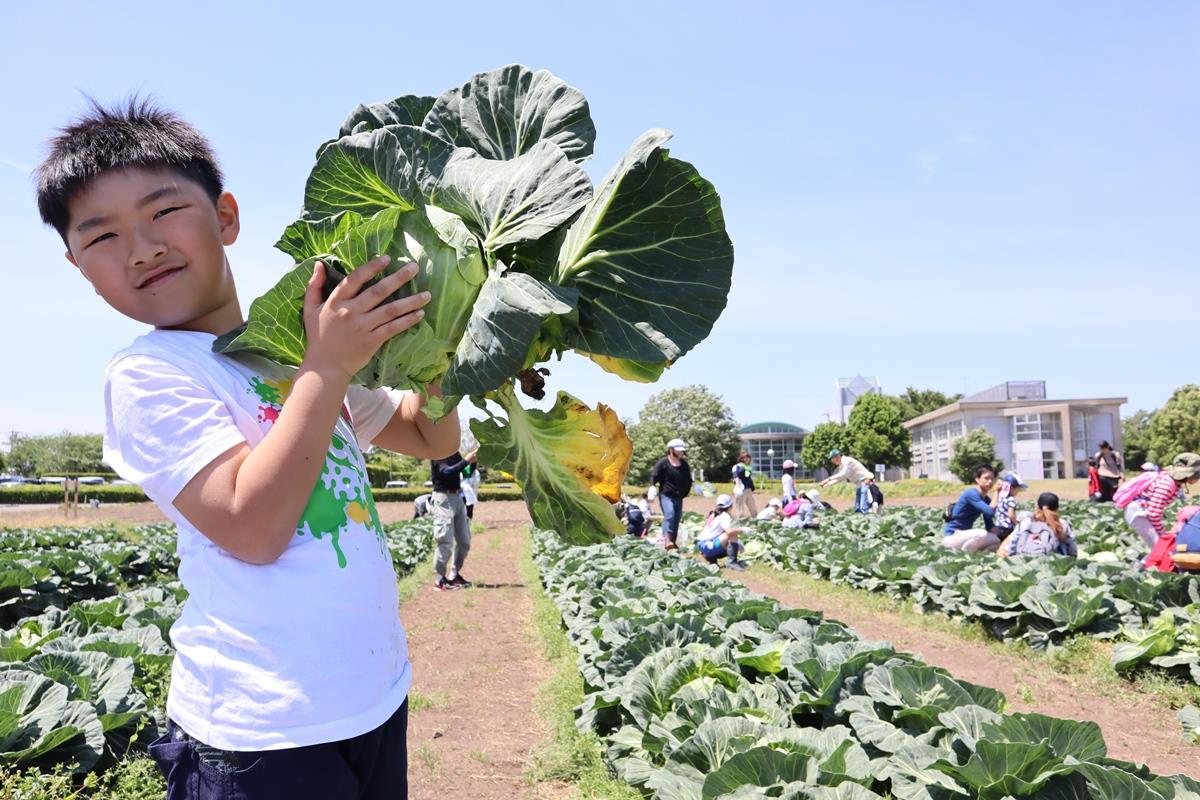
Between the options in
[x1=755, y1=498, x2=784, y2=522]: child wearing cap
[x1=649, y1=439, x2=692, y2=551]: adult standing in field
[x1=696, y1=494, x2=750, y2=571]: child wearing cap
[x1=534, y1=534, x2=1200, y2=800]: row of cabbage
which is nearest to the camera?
[x1=534, y1=534, x2=1200, y2=800]: row of cabbage

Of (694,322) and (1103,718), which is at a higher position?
(694,322)

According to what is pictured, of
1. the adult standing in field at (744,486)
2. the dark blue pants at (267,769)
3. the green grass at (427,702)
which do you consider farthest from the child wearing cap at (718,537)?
the dark blue pants at (267,769)

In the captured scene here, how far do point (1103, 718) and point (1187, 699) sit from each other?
28.8 inches

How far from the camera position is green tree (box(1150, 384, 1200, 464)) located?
62344 millimetres

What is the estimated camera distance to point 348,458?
1.72 meters

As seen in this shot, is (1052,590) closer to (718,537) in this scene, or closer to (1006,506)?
(1006,506)

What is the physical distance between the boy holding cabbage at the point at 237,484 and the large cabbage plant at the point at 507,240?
0.08m

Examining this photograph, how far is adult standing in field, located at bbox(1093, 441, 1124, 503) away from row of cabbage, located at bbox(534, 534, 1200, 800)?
54.8 feet

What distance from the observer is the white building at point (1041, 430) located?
211 feet

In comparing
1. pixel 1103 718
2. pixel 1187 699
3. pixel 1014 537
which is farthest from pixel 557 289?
pixel 1014 537

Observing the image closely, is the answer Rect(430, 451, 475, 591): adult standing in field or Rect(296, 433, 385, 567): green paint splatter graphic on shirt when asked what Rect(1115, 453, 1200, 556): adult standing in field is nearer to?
Rect(430, 451, 475, 591): adult standing in field

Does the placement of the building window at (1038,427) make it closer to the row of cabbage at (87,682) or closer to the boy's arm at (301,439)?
the row of cabbage at (87,682)

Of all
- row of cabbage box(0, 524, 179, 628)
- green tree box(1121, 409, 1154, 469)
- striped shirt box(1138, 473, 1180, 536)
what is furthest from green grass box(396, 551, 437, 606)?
green tree box(1121, 409, 1154, 469)

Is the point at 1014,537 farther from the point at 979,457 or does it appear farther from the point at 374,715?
the point at 979,457
